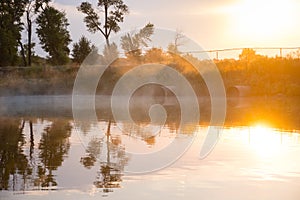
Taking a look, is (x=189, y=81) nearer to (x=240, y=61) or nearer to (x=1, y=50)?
(x=240, y=61)

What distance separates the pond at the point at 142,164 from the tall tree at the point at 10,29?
3954 centimetres

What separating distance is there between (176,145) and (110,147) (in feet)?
5.52

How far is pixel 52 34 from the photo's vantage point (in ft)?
196

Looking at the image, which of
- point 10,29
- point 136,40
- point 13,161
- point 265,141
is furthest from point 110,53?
point 13,161

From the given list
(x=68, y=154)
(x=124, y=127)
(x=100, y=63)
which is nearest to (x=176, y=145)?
(x=68, y=154)

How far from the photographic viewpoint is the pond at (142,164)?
877 cm

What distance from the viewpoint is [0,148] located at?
1373 centimetres

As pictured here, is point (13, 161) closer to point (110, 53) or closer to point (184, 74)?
point (184, 74)

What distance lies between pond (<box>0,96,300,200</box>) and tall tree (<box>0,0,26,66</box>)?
3954cm

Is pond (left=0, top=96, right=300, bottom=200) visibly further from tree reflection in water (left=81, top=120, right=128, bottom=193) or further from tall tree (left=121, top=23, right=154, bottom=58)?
tall tree (left=121, top=23, right=154, bottom=58)

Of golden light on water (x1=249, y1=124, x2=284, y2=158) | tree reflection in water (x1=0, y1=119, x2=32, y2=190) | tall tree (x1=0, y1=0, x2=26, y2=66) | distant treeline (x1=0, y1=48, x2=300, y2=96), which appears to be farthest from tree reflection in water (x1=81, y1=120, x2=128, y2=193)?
tall tree (x1=0, y1=0, x2=26, y2=66)

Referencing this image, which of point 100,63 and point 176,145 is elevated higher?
point 100,63

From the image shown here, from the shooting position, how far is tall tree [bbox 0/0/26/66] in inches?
2254

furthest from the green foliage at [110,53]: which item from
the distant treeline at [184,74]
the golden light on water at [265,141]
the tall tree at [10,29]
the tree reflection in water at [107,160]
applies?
the tree reflection in water at [107,160]
